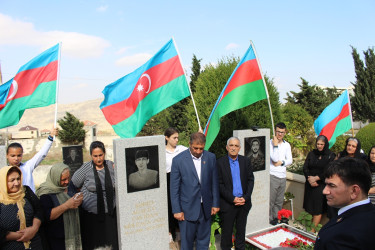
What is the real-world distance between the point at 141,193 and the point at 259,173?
2.18 m

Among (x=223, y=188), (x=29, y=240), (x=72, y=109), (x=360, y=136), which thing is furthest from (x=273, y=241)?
(x=72, y=109)

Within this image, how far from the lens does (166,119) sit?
67.5 ft

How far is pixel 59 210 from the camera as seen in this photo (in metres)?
2.88

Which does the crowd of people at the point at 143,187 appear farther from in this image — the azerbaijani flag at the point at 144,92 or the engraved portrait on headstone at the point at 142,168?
the azerbaijani flag at the point at 144,92

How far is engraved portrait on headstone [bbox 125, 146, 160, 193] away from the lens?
3709 millimetres

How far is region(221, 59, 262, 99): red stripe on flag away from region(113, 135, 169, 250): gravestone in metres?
1.77

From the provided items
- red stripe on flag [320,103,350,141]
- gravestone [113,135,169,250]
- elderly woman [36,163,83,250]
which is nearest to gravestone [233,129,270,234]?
gravestone [113,135,169,250]

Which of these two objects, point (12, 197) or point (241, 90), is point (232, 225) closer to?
point (241, 90)

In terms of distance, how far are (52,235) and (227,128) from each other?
4958mm

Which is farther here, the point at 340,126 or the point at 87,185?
the point at 340,126

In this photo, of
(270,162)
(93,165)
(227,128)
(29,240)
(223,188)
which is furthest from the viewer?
(227,128)

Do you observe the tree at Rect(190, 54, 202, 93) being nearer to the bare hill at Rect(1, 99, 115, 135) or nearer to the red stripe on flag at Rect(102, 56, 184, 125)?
the red stripe on flag at Rect(102, 56, 184, 125)

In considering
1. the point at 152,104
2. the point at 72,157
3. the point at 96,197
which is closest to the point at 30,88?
the point at 152,104

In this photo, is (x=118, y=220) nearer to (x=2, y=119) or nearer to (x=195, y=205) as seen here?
(x=195, y=205)
